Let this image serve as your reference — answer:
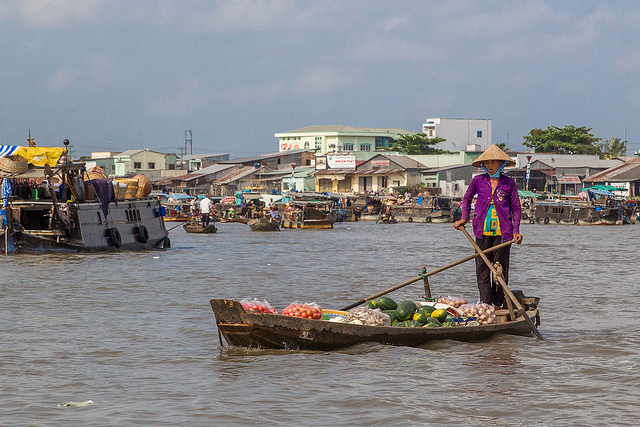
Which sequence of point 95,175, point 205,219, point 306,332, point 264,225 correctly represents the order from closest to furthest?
1. point 306,332
2. point 95,175
3. point 205,219
4. point 264,225

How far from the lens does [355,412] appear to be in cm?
571

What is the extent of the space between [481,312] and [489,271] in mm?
587

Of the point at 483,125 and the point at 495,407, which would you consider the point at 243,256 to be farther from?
the point at 483,125

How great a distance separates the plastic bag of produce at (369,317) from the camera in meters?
7.42

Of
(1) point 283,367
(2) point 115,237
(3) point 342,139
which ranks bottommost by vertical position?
(1) point 283,367

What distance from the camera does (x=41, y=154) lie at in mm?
20219

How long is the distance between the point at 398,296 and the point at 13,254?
11499 mm

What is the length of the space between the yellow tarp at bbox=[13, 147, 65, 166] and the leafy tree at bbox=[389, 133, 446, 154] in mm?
46573

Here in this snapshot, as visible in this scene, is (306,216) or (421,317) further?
(306,216)

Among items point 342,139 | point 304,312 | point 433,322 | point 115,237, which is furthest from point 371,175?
point 304,312

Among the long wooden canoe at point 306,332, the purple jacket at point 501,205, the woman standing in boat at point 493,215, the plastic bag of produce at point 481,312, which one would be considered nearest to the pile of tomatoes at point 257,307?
the long wooden canoe at point 306,332

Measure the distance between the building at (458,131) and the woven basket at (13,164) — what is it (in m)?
52.2

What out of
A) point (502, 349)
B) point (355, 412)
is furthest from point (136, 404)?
point (502, 349)

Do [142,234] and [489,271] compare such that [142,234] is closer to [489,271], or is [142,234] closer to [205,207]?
[205,207]
